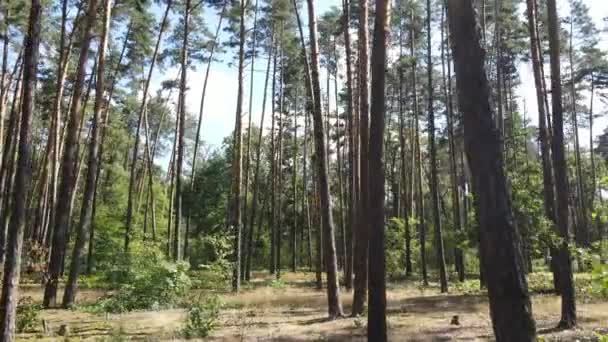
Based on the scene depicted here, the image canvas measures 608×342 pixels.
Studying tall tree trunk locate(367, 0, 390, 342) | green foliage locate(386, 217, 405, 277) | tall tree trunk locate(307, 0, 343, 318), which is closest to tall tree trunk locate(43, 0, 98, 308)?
tall tree trunk locate(307, 0, 343, 318)

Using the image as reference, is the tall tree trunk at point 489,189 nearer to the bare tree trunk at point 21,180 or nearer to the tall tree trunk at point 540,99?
the bare tree trunk at point 21,180

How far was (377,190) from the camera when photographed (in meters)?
8.01

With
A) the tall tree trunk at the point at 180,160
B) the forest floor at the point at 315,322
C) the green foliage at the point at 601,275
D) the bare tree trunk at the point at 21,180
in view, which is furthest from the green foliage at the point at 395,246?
the green foliage at the point at 601,275

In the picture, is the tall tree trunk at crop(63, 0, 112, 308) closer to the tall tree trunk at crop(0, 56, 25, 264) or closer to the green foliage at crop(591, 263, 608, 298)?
the tall tree trunk at crop(0, 56, 25, 264)

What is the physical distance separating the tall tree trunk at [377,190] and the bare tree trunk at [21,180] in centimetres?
546

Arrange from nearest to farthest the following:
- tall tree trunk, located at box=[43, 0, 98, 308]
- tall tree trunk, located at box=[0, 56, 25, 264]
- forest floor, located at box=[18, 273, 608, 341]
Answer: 1. forest floor, located at box=[18, 273, 608, 341]
2. tall tree trunk, located at box=[43, 0, 98, 308]
3. tall tree trunk, located at box=[0, 56, 25, 264]

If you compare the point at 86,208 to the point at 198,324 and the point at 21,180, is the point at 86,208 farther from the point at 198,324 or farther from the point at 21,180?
the point at 198,324

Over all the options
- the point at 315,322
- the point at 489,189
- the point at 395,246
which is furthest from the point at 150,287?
the point at 395,246

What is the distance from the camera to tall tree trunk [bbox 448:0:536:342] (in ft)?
12.1

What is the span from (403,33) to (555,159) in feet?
62.4

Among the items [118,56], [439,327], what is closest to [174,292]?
[439,327]

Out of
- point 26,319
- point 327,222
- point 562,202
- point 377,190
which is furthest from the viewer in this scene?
point 327,222

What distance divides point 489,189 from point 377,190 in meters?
4.10

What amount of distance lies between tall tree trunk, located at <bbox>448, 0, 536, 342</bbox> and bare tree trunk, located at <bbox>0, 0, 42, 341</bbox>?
688 centimetres
